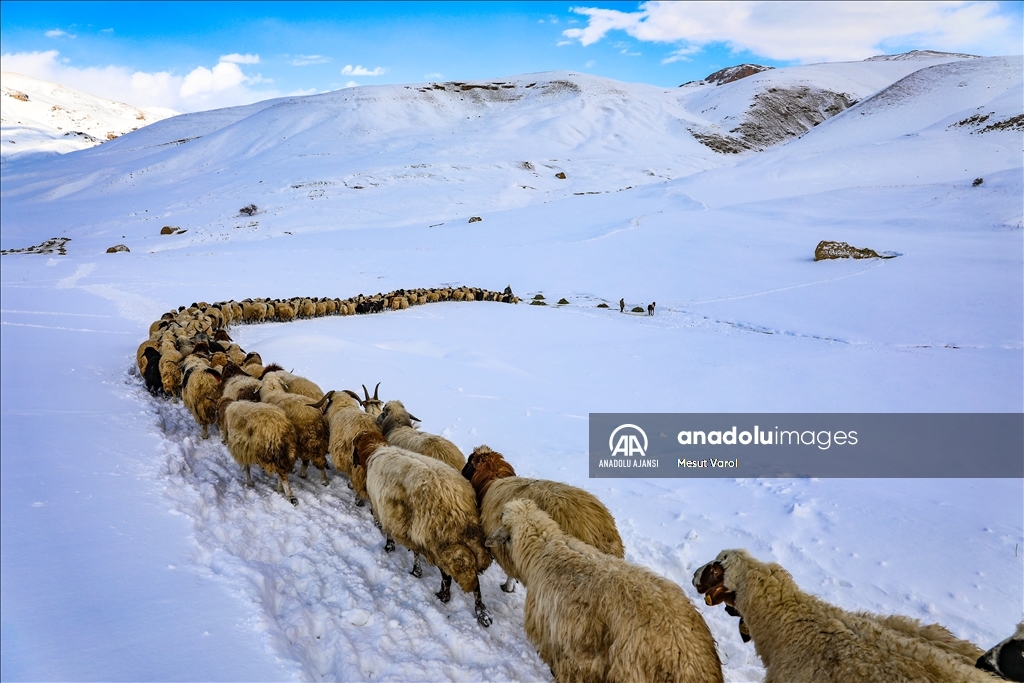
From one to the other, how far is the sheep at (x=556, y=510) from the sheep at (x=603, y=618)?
339mm

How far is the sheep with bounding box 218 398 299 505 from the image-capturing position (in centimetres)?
577

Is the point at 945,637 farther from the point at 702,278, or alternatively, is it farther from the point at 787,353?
the point at 702,278

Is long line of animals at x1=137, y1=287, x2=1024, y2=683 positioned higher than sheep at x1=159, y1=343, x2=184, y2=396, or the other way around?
sheep at x1=159, y1=343, x2=184, y2=396

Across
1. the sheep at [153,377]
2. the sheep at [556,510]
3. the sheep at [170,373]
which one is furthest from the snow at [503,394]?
the sheep at [556,510]

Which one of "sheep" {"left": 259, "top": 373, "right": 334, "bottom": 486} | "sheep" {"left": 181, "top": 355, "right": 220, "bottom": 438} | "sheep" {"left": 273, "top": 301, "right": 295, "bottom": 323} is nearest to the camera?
"sheep" {"left": 259, "top": 373, "right": 334, "bottom": 486}

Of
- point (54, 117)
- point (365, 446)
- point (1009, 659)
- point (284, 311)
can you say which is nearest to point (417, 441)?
point (365, 446)

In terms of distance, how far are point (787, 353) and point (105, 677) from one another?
13552 millimetres

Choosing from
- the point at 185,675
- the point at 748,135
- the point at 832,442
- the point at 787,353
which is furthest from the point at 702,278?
the point at 748,135

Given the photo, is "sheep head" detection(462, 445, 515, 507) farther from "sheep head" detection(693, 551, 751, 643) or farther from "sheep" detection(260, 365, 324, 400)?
"sheep" detection(260, 365, 324, 400)

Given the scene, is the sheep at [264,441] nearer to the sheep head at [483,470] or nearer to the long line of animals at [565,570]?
the long line of animals at [565,570]

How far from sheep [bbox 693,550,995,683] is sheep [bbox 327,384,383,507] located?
12.3ft

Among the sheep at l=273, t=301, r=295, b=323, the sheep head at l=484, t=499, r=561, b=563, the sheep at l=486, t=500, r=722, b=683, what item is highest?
the sheep at l=273, t=301, r=295, b=323

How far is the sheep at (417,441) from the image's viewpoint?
5625mm

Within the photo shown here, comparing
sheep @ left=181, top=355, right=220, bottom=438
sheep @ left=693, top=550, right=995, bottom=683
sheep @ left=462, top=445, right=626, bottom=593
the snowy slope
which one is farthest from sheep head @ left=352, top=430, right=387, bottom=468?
the snowy slope
